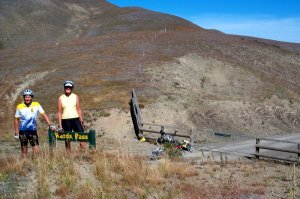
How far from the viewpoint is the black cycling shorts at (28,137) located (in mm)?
9711

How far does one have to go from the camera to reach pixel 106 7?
110 metres

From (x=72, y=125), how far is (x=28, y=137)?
1.40m

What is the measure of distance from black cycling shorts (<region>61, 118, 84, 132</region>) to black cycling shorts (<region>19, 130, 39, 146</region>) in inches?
44.4

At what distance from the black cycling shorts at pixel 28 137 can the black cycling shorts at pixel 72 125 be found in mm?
1127

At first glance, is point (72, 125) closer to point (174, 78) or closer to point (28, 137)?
point (28, 137)

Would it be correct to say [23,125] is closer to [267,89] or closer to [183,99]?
[183,99]

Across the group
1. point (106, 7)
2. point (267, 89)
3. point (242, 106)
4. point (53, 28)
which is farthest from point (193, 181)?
point (106, 7)

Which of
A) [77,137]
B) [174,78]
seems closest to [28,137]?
[77,137]

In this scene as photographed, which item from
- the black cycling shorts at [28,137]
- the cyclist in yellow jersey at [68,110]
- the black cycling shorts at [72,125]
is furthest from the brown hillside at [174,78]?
the black cycling shorts at [28,137]

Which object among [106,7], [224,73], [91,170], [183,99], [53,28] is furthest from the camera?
[106,7]

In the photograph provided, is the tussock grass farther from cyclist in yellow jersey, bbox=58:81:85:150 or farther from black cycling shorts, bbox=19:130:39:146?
cyclist in yellow jersey, bbox=58:81:85:150

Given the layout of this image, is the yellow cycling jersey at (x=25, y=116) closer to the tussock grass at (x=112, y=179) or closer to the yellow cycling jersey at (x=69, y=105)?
the tussock grass at (x=112, y=179)

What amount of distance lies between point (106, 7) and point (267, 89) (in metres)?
81.6

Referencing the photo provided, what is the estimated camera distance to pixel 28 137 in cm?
985
